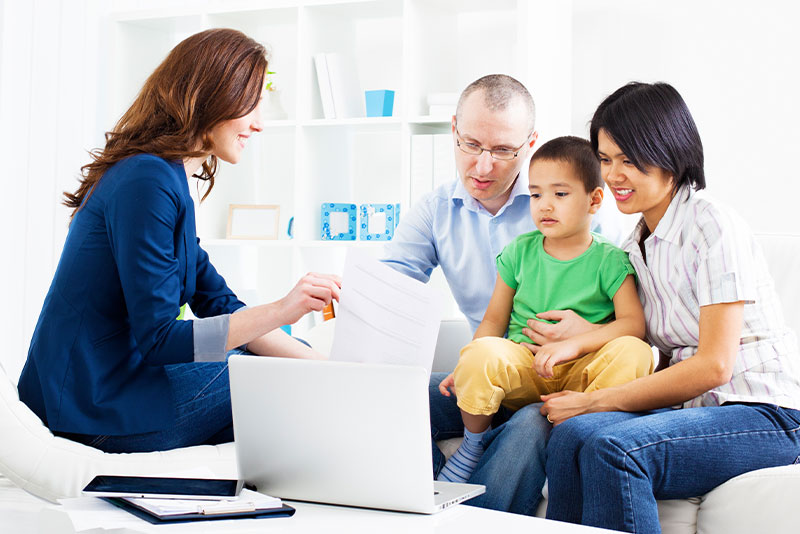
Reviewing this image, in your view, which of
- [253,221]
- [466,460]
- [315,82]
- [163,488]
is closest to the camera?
[163,488]

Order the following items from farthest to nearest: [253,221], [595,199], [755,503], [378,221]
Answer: [253,221] < [378,221] < [595,199] < [755,503]

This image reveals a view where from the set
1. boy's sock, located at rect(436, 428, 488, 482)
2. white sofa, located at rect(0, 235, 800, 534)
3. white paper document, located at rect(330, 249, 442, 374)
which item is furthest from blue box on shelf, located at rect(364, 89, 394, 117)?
white paper document, located at rect(330, 249, 442, 374)

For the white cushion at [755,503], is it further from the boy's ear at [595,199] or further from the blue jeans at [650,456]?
the boy's ear at [595,199]

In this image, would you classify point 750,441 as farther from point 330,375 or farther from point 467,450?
point 330,375

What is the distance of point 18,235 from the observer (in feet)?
11.0

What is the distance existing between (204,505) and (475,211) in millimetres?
1247

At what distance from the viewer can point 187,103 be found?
63.0 inches

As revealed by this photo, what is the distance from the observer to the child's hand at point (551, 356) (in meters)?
1.57

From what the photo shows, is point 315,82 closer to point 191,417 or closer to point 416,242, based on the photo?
point 416,242

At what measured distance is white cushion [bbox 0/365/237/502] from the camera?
4.60 ft

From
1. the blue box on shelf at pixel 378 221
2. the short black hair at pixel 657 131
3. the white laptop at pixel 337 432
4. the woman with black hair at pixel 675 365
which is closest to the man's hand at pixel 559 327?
the woman with black hair at pixel 675 365

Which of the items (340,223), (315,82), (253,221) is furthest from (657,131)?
(253,221)

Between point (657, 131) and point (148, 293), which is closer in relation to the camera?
point (148, 293)

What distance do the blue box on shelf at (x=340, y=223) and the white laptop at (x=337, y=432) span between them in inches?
79.3
